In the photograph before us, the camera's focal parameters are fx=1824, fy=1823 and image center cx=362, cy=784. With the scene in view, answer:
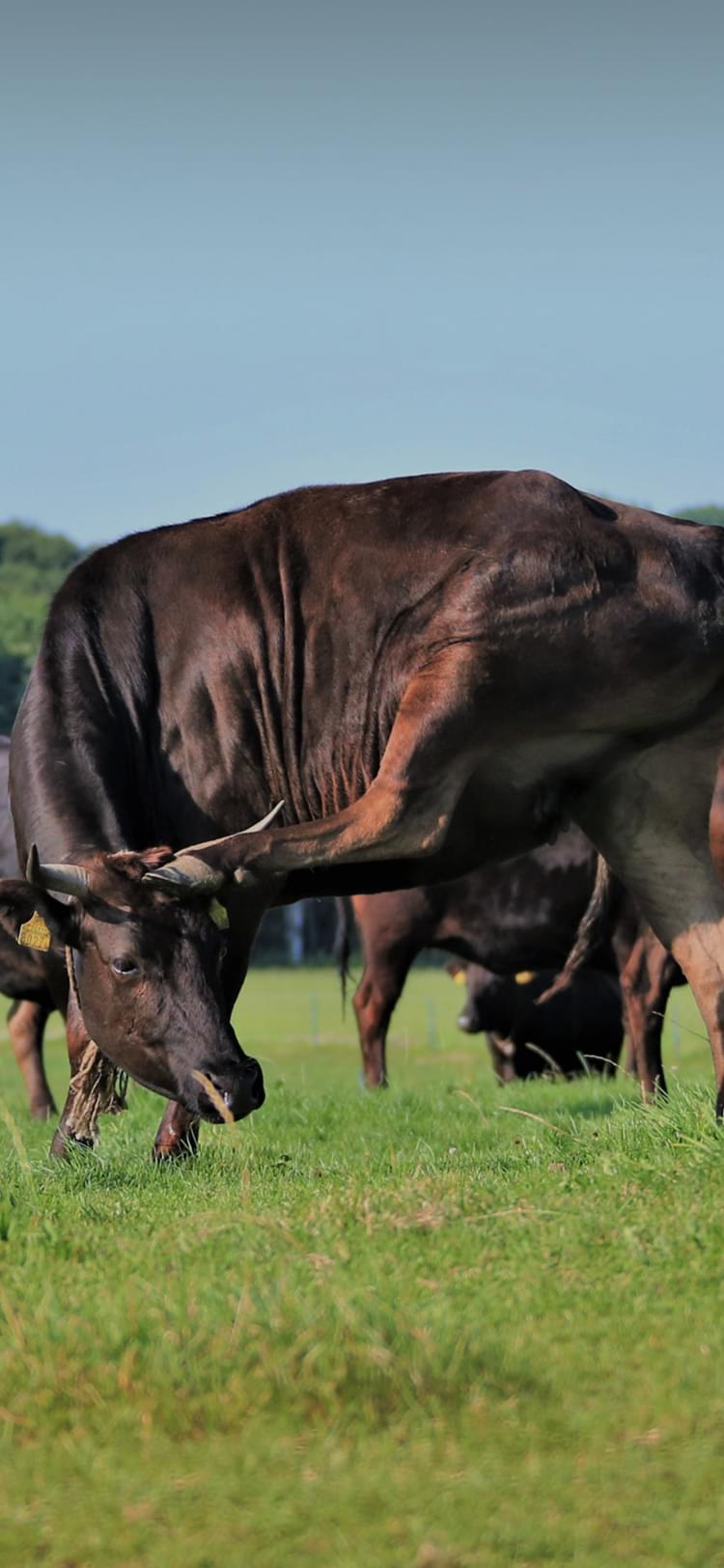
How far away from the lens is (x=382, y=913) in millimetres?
14906

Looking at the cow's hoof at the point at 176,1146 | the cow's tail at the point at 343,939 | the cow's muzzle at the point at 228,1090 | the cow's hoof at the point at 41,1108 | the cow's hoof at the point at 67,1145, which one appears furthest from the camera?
the cow's tail at the point at 343,939

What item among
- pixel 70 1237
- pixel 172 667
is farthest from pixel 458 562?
pixel 70 1237

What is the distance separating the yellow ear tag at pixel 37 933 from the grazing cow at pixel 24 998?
4.99 m

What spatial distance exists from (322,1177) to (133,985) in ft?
3.79

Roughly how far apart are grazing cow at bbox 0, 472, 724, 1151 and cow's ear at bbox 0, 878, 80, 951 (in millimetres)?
12

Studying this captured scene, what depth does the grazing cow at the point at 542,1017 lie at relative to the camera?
19.3 meters

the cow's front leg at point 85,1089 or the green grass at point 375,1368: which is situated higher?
the green grass at point 375,1368

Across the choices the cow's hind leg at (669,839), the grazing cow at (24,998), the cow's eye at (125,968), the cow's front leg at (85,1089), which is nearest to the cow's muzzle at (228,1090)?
the cow's eye at (125,968)

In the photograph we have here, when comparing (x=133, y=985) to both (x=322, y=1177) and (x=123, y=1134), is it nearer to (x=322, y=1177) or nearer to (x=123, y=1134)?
(x=322, y=1177)

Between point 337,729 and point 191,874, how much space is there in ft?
3.72

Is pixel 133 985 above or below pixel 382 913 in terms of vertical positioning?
above

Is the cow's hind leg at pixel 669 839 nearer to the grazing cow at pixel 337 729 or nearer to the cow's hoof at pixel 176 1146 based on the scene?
the grazing cow at pixel 337 729

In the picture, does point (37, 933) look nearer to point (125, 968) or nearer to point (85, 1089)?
point (125, 968)

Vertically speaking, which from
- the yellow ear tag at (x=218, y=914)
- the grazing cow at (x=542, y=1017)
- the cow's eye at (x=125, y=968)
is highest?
the yellow ear tag at (x=218, y=914)
